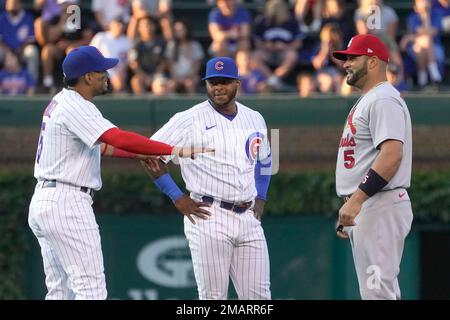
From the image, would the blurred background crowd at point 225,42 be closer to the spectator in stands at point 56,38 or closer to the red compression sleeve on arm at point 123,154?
the spectator in stands at point 56,38

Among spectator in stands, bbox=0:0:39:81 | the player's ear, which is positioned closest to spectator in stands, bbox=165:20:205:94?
spectator in stands, bbox=0:0:39:81

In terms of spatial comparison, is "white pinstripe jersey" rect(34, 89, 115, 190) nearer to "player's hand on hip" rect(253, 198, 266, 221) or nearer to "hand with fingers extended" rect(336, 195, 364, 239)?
"player's hand on hip" rect(253, 198, 266, 221)

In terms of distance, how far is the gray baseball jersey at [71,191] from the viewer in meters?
6.83

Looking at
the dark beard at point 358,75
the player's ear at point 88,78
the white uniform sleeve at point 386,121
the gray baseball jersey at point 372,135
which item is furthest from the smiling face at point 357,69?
the player's ear at point 88,78

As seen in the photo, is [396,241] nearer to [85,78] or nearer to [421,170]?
[85,78]

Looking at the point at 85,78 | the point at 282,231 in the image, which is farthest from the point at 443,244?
the point at 85,78

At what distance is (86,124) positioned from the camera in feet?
22.4

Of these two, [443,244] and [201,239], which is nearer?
[201,239]

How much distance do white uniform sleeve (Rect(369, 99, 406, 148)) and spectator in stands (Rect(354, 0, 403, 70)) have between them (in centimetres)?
514

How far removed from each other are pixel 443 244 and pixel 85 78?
16.4ft

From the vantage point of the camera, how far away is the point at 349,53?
693 centimetres

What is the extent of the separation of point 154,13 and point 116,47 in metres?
0.77

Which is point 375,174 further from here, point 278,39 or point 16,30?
point 16,30

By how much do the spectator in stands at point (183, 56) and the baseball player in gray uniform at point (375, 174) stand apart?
5.44 m
